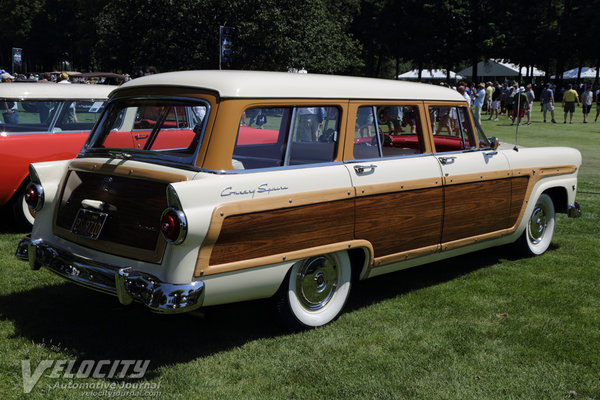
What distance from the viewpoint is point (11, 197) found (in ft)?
24.4

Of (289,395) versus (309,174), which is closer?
(289,395)

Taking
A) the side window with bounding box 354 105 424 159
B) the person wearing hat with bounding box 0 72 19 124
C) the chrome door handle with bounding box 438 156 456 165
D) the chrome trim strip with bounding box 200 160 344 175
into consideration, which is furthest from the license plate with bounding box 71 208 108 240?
the person wearing hat with bounding box 0 72 19 124

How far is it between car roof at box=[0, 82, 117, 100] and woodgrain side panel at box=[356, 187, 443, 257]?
439 centimetres

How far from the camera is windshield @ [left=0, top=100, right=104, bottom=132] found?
7547 mm

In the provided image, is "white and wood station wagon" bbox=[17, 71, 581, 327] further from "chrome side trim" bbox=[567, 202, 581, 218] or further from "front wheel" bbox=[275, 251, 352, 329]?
"chrome side trim" bbox=[567, 202, 581, 218]

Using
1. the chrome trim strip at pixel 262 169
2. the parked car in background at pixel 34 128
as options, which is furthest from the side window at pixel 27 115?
the chrome trim strip at pixel 262 169

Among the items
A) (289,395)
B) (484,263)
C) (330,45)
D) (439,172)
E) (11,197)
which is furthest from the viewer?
(330,45)

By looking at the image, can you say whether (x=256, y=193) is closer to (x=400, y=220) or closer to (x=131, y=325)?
(x=400, y=220)

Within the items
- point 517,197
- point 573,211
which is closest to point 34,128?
point 517,197

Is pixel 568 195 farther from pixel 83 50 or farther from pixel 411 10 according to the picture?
pixel 83 50

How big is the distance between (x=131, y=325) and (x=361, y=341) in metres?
1.71

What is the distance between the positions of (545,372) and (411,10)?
57.5m

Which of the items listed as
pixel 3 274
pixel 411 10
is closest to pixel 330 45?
pixel 411 10

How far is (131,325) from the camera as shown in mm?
4766
